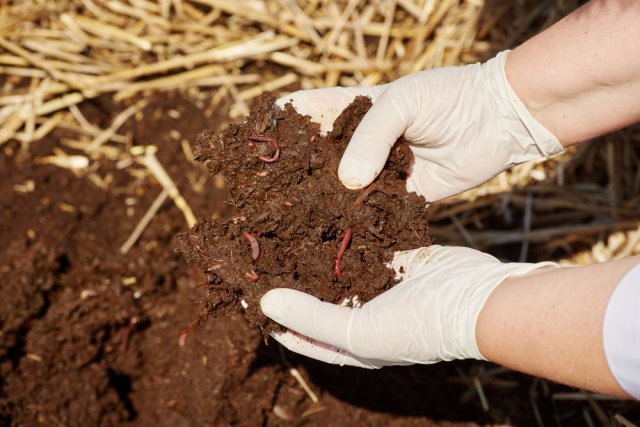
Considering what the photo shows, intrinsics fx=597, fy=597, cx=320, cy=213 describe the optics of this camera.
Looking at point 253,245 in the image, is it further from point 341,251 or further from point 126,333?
point 126,333

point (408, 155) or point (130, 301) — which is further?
point (130, 301)

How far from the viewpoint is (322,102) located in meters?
2.60

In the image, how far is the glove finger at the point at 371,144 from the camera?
90.6 inches

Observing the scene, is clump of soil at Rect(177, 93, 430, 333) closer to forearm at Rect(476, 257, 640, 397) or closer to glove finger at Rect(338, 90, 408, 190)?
glove finger at Rect(338, 90, 408, 190)

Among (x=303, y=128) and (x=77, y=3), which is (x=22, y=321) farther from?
(x=77, y=3)

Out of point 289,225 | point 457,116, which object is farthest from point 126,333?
point 457,116

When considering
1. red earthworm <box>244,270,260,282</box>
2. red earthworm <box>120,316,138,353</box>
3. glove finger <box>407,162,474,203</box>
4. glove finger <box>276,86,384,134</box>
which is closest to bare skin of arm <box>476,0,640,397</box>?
glove finger <box>407,162,474,203</box>

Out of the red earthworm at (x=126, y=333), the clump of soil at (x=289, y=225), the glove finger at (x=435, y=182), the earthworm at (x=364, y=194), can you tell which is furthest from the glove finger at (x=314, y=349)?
the red earthworm at (x=126, y=333)

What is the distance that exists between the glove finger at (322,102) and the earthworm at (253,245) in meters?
0.60

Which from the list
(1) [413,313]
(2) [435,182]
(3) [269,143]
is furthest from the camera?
(2) [435,182]

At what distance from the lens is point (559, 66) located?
237cm

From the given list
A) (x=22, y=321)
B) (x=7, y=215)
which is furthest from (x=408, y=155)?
(x=7, y=215)

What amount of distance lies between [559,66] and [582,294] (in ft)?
3.45

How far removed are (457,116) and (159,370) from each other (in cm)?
204
